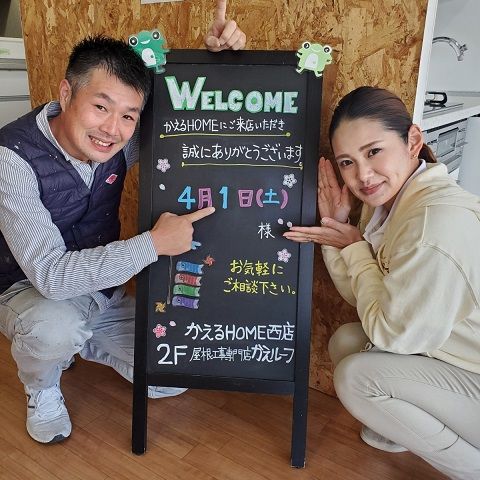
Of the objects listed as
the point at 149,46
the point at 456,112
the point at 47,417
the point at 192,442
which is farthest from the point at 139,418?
the point at 456,112

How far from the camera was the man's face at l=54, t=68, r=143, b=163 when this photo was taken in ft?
4.75

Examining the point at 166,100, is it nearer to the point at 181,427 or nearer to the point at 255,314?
the point at 255,314

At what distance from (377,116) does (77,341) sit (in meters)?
1.13

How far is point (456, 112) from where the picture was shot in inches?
99.5

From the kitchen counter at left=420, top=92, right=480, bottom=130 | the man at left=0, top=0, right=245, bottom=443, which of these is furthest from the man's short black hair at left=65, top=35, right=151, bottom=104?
the kitchen counter at left=420, top=92, right=480, bottom=130

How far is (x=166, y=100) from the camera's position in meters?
1.53

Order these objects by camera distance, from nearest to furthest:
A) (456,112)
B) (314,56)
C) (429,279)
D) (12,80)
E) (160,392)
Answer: (429,279), (314,56), (160,392), (456,112), (12,80)

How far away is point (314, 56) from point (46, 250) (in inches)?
37.5

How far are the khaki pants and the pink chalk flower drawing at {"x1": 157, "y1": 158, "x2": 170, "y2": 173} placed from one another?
79 cm

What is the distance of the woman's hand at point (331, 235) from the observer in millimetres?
1510

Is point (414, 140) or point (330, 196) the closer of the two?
Answer: point (414, 140)

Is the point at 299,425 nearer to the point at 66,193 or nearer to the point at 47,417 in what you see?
the point at 47,417

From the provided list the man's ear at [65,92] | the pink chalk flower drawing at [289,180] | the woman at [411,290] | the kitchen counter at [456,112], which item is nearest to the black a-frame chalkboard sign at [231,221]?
the pink chalk flower drawing at [289,180]

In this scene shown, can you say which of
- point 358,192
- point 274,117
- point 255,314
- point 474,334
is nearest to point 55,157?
point 274,117
